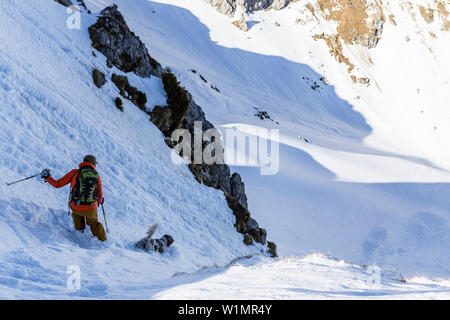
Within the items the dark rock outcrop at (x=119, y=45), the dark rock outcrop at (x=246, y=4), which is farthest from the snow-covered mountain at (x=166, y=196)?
the dark rock outcrop at (x=246, y=4)

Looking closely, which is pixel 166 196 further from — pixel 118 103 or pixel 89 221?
pixel 89 221

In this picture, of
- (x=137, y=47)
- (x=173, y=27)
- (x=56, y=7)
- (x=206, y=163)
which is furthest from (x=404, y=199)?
(x=173, y=27)

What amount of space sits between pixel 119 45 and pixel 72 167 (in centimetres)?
1215

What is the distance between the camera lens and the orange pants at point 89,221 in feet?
25.3

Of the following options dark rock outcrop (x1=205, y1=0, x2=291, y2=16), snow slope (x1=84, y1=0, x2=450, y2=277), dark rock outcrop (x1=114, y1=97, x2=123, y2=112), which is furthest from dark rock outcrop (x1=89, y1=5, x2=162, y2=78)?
dark rock outcrop (x1=205, y1=0, x2=291, y2=16)

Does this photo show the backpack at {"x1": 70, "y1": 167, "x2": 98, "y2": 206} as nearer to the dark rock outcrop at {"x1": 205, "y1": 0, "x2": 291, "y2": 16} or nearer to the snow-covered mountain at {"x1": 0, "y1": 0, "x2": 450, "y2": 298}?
the snow-covered mountain at {"x1": 0, "y1": 0, "x2": 450, "y2": 298}

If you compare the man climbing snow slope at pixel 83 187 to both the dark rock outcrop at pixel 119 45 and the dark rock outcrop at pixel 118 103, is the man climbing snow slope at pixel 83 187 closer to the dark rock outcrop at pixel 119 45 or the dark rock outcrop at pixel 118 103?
the dark rock outcrop at pixel 118 103

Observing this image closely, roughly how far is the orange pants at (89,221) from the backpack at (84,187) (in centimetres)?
28

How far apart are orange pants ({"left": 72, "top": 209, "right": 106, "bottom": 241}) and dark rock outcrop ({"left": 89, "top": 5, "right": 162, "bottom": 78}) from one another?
13310 mm

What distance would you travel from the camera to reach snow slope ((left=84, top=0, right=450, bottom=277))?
23.4 m

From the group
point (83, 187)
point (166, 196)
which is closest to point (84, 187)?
point (83, 187)

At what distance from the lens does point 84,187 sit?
7473 mm
